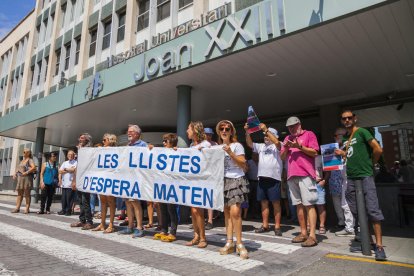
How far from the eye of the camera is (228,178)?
452 cm

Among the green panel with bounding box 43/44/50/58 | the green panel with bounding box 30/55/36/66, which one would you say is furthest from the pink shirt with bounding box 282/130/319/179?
the green panel with bounding box 30/55/36/66

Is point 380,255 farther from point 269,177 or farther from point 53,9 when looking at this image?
point 53,9

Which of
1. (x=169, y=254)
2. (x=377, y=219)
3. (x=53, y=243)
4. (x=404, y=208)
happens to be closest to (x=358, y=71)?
(x=404, y=208)

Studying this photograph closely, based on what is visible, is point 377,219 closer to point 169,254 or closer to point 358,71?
point 169,254

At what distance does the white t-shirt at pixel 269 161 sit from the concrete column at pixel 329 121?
17.0 ft

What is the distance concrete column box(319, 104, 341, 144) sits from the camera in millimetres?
10281

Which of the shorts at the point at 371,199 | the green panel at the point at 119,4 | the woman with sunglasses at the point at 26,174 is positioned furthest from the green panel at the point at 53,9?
the shorts at the point at 371,199

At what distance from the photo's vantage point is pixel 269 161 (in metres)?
5.88

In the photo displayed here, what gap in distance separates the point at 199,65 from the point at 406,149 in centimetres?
692

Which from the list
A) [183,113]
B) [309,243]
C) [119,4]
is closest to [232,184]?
[309,243]

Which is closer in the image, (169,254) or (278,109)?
(169,254)

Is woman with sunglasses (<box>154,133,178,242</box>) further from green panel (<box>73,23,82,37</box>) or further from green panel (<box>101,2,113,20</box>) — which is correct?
green panel (<box>73,23,82,37</box>)

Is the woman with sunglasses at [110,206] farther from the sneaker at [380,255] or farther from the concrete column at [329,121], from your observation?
the concrete column at [329,121]

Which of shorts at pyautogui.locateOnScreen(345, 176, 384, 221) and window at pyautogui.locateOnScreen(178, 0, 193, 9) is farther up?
window at pyautogui.locateOnScreen(178, 0, 193, 9)
